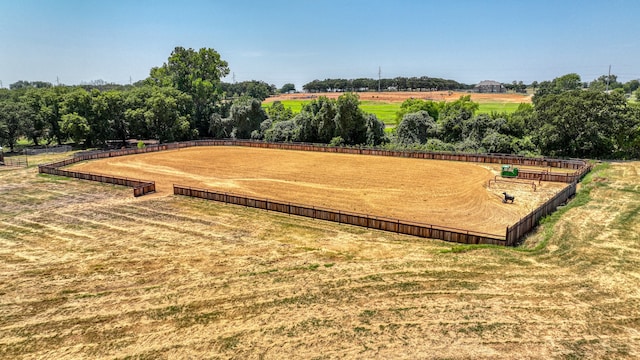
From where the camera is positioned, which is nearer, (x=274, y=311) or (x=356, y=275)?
(x=274, y=311)

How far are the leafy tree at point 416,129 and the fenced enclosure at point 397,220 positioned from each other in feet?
23.7

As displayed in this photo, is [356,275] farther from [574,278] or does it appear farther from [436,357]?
[574,278]

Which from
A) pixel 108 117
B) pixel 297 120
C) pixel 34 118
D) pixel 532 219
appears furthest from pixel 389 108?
pixel 532 219

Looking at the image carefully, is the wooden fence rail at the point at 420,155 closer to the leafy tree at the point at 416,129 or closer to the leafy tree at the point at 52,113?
the leafy tree at the point at 416,129

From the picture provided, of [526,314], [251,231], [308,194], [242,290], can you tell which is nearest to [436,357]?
[526,314]

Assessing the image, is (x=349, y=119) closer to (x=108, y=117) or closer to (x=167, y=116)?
(x=167, y=116)

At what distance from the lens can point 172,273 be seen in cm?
1969

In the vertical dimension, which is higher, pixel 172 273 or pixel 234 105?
pixel 234 105

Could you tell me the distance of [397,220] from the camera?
25.8m

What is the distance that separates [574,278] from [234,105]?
6405 cm

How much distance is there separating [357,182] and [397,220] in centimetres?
1242

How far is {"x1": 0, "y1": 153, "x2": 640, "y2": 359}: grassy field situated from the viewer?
1372 cm

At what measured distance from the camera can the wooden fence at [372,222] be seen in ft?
73.7

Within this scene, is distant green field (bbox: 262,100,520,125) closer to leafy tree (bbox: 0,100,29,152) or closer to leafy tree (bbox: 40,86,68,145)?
leafy tree (bbox: 40,86,68,145)
